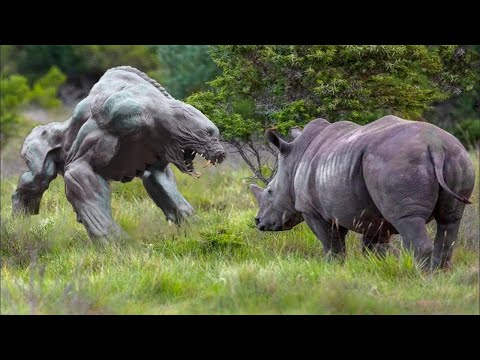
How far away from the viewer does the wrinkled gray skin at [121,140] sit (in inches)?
420

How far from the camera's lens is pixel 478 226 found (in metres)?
10.8

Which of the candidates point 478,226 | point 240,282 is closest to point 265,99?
point 478,226

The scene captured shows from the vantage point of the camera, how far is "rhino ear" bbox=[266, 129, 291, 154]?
33.4ft

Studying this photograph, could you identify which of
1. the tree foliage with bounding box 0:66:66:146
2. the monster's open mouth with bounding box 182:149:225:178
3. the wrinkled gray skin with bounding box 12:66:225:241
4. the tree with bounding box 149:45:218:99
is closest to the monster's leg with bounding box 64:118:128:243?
the wrinkled gray skin with bounding box 12:66:225:241

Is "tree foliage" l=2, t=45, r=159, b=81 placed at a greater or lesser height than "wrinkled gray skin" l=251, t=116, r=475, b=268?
lesser

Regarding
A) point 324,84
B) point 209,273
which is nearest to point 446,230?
point 209,273

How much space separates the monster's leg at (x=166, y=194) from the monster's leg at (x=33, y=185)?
115 centimetres

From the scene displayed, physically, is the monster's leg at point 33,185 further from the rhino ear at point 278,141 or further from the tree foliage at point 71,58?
the tree foliage at point 71,58

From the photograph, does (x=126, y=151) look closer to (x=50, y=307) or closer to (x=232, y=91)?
(x=232, y=91)

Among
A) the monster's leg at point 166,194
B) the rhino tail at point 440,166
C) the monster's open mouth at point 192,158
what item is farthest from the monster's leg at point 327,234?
the monster's leg at point 166,194

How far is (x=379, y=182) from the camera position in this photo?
8383 mm

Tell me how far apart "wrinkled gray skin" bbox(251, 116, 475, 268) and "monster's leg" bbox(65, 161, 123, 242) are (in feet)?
6.60

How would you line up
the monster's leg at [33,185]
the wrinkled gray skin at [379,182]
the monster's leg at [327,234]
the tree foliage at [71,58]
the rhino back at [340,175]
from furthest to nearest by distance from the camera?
the tree foliage at [71,58] < the monster's leg at [33,185] < the monster's leg at [327,234] < the rhino back at [340,175] < the wrinkled gray skin at [379,182]

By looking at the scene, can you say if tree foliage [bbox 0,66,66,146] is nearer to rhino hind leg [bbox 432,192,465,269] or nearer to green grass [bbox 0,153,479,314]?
green grass [bbox 0,153,479,314]
